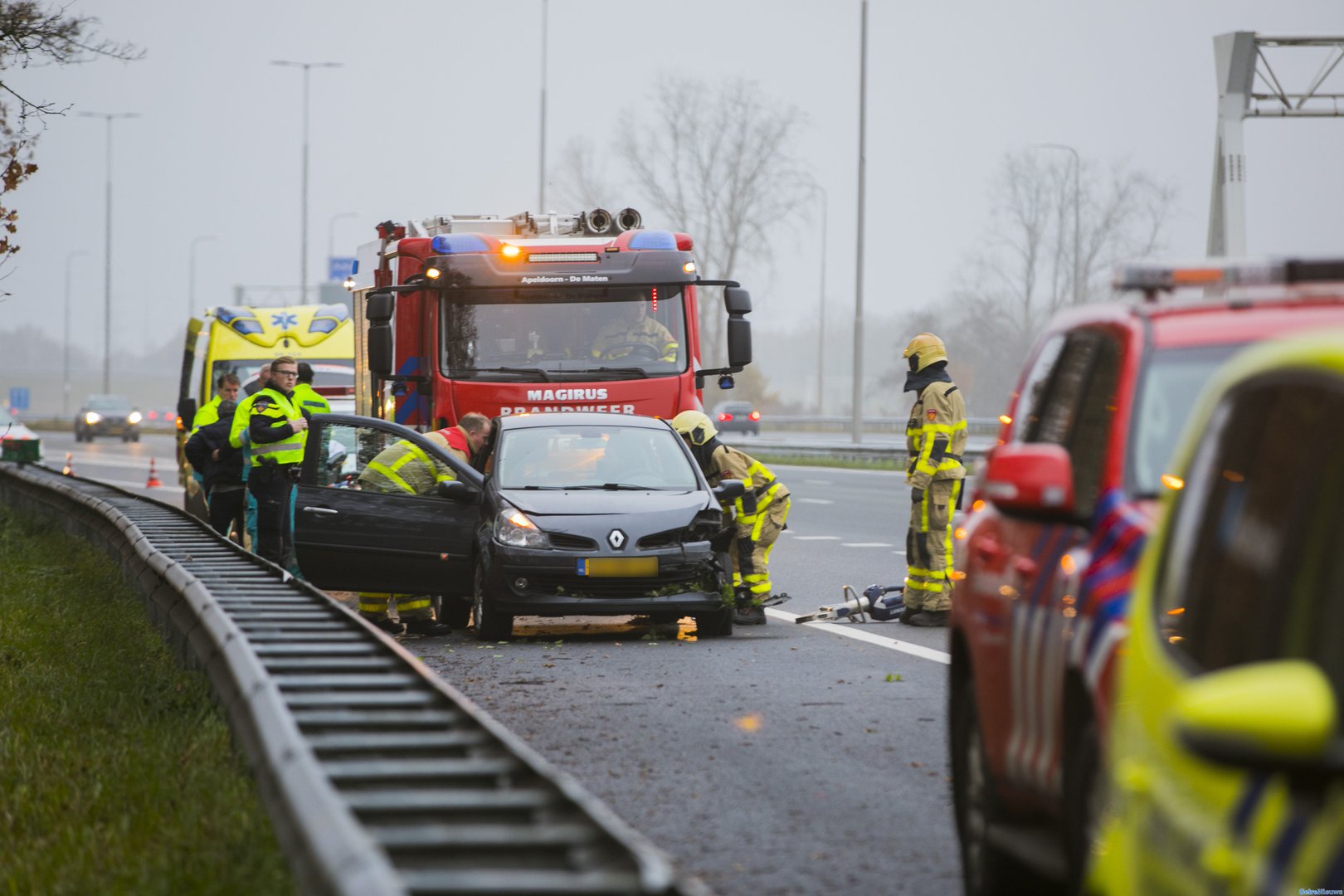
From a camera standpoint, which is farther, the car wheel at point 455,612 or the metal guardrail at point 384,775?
the car wheel at point 455,612

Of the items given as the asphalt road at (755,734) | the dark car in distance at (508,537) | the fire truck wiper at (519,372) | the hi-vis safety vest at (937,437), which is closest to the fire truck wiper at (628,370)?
the fire truck wiper at (519,372)

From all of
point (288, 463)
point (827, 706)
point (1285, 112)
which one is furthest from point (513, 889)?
point (1285, 112)

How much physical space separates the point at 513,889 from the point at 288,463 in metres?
13.0

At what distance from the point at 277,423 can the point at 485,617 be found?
4.38m

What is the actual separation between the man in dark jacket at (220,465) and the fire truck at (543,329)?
1605 millimetres

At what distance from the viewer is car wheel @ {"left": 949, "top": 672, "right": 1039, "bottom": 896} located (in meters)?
5.03

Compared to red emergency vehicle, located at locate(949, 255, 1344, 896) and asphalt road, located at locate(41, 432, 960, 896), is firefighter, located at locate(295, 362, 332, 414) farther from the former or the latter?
red emergency vehicle, located at locate(949, 255, 1344, 896)

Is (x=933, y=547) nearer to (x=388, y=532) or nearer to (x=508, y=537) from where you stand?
(x=508, y=537)

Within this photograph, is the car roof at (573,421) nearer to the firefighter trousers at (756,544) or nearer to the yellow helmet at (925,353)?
the firefighter trousers at (756,544)

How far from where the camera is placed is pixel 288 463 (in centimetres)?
1633

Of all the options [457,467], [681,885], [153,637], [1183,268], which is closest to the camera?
[681,885]

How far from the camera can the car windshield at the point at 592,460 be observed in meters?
13.1

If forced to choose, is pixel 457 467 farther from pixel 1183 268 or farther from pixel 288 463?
pixel 1183 268

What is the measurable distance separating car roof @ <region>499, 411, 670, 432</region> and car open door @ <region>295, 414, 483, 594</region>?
1.09 metres
